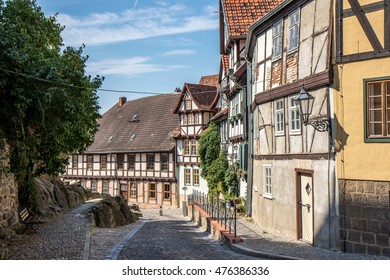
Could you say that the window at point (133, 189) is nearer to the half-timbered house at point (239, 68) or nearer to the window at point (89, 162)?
the window at point (89, 162)

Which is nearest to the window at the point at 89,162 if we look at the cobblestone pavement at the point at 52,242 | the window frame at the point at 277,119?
the cobblestone pavement at the point at 52,242

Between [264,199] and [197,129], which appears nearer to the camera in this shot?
[264,199]

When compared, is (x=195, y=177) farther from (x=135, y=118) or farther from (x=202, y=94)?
(x=135, y=118)

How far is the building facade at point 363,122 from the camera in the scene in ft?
24.8

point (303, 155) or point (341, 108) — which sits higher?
point (341, 108)

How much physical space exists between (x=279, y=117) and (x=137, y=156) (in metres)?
21.1

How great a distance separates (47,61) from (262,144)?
19.2ft

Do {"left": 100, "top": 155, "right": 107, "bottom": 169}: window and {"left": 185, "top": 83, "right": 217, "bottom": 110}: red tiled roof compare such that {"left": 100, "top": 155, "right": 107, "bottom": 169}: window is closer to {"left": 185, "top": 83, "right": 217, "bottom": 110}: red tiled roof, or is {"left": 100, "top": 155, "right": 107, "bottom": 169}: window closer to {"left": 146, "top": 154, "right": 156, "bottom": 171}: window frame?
{"left": 146, "top": 154, "right": 156, "bottom": 171}: window frame

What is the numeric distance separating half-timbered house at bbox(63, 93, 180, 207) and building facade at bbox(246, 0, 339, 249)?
17236mm

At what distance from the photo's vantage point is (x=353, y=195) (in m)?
8.03

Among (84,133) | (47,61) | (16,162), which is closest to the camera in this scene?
(47,61)

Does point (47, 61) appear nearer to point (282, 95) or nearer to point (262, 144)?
point (282, 95)

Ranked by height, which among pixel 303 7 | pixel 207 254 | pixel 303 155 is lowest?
pixel 207 254
